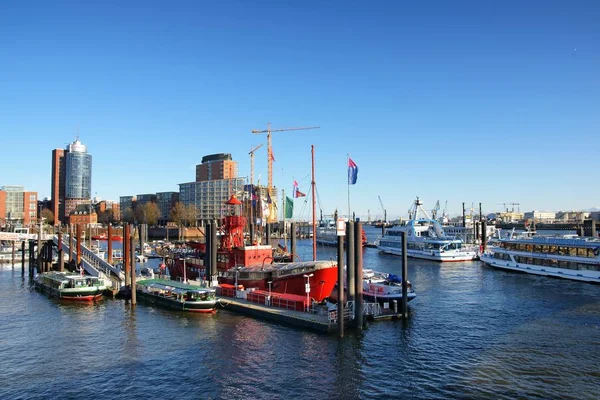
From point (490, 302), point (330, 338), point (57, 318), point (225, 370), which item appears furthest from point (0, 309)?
point (490, 302)

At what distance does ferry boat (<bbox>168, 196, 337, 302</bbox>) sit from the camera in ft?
168

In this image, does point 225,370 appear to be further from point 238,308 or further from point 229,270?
point 229,270

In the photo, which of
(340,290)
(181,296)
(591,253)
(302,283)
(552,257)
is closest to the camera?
(340,290)

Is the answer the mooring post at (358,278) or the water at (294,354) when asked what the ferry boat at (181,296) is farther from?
the mooring post at (358,278)

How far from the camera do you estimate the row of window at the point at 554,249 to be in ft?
265

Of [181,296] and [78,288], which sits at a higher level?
[78,288]

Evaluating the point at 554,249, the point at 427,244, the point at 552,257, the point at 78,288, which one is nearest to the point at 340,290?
the point at 78,288

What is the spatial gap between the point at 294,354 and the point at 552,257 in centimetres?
6764

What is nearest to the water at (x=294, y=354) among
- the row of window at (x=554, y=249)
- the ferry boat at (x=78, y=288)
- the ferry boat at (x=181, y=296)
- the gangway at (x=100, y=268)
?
the ferry boat at (x=181, y=296)

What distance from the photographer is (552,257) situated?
85.6 m

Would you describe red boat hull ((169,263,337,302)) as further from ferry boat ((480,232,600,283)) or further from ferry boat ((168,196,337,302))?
ferry boat ((480,232,600,283))

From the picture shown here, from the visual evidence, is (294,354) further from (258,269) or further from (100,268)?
(100,268)

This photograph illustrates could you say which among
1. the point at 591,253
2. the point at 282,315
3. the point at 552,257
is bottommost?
the point at 282,315

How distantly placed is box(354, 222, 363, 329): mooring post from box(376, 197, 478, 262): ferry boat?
7706cm
